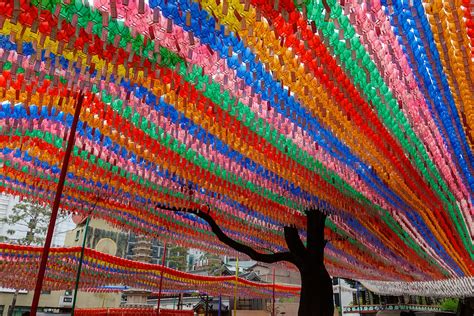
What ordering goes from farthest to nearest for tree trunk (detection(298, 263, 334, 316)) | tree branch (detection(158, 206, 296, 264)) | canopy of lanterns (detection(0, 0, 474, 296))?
1. tree branch (detection(158, 206, 296, 264))
2. tree trunk (detection(298, 263, 334, 316))
3. canopy of lanterns (detection(0, 0, 474, 296))

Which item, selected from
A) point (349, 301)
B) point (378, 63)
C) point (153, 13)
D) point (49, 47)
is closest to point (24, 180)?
point (49, 47)

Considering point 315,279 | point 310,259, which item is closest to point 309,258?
point 310,259

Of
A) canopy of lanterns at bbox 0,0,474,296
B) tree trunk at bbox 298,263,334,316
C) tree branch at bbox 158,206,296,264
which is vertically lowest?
tree trunk at bbox 298,263,334,316

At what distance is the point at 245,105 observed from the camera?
3.28 m

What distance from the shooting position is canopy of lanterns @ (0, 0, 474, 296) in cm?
230

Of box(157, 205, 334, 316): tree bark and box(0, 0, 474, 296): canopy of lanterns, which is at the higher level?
box(0, 0, 474, 296): canopy of lanterns

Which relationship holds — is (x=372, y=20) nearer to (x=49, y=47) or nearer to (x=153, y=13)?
(x=153, y=13)

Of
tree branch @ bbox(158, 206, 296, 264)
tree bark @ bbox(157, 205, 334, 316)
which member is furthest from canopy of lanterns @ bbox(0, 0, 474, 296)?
tree bark @ bbox(157, 205, 334, 316)

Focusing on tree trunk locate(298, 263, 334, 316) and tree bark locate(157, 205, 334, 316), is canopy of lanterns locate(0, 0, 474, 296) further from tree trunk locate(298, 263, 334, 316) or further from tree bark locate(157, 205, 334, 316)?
tree trunk locate(298, 263, 334, 316)

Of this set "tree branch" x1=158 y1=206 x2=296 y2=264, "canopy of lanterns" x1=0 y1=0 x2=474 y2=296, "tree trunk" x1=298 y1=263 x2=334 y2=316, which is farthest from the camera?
"tree branch" x1=158 y1=206 x2=296 y2=264

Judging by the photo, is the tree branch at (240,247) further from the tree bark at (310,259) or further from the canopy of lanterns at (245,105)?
the canopy of lanterns at (245,105)

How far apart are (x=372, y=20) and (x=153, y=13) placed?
4.26 feet

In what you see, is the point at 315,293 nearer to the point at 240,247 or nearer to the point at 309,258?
the point at 309,258

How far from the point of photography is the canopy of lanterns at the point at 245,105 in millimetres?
2305
